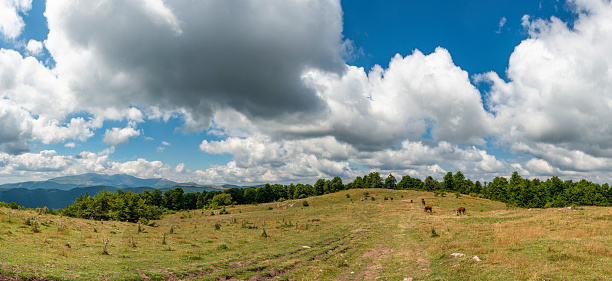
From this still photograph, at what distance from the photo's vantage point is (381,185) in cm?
19675

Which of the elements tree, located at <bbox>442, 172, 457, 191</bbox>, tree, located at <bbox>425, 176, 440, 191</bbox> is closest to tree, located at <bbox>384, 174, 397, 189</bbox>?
tree, located at <bbox>425, 176, 440, 191</bbox>

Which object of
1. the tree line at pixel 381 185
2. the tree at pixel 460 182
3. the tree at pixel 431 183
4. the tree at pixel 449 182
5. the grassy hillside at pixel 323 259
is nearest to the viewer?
the grassy hillside at pixel 323 259

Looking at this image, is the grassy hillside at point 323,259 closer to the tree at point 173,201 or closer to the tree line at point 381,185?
the tree line at point 381,185

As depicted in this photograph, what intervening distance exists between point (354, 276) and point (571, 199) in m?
124

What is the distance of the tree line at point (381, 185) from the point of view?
6606 centimetres

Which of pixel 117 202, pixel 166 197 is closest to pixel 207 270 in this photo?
pixel 117 202

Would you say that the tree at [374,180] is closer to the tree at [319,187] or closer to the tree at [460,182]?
the tree at [319,187]

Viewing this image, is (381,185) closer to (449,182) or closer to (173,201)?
(449,182)

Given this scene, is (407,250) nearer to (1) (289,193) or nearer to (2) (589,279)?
(2) (589,279)

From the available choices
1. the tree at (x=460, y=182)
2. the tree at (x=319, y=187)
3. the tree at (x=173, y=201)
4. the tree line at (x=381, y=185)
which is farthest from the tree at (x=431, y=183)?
the tree at (x=173, y=201)

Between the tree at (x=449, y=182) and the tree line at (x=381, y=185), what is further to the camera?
the tree at (x=449, y=182)

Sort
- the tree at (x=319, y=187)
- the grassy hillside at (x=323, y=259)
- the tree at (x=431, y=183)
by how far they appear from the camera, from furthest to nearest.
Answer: the tree at (x=319, y=187), the tree at (x=431, y=183), the grassy hillside at (x=323, y=259)

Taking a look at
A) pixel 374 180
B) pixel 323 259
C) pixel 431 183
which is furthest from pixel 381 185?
pixel 323 259

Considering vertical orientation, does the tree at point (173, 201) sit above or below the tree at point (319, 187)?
below
